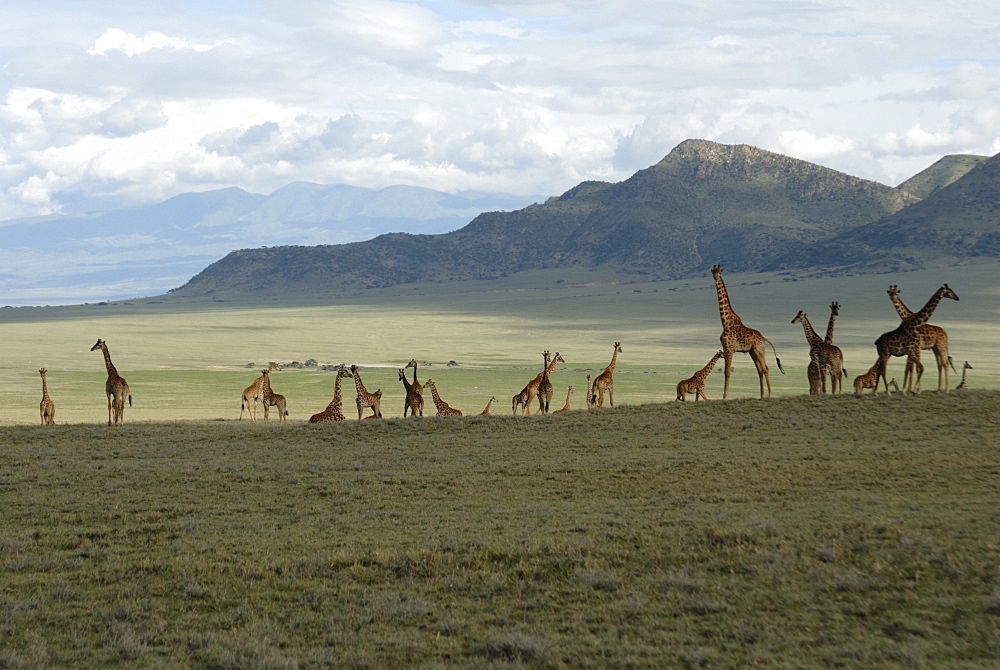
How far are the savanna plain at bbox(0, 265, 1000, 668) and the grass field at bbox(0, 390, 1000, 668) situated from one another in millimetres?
46

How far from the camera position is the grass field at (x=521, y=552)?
30.4 ft

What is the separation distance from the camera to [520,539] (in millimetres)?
13203

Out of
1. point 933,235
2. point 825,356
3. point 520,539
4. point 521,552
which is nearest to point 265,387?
point 825,356

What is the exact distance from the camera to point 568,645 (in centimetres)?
922

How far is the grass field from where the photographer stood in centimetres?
927

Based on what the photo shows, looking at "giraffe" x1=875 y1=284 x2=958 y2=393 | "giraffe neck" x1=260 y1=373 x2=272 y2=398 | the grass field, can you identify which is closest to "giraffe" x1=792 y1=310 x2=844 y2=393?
"giraffe" x1=875 y1=284 x2=958 y2=393

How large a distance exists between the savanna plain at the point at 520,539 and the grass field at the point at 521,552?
1.8 inches

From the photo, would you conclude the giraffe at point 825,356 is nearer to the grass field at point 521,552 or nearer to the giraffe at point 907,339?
the giraffe at point 907,339

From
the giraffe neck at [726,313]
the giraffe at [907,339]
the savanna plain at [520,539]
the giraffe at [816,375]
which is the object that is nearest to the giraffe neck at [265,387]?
the savanna plain at [520,539]

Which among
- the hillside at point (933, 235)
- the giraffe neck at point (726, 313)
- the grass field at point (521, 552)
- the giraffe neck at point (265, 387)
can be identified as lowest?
the grass field at point (521, 552)

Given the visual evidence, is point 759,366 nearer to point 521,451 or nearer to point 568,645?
point 521,451

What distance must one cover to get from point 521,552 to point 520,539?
0.83 metres

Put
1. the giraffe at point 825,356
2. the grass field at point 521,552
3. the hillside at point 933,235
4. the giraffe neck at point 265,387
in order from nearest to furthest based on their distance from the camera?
the grass field at point 521,552, the giraffe at point 825,356, the giraffe neck at point 265,387, the hillside at point 933,235

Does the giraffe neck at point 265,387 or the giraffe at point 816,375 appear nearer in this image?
the giraffe at point 816,375
